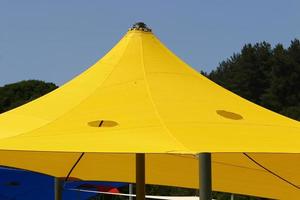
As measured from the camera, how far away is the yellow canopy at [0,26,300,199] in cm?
641

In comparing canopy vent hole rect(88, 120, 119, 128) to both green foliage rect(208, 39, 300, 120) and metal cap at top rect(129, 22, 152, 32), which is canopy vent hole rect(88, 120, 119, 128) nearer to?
metal cap at top rect(129, 22, 152, 32)

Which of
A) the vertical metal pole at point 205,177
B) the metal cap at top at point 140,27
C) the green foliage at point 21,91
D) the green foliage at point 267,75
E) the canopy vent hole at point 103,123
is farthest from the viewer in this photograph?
the green foliage at point 21,91

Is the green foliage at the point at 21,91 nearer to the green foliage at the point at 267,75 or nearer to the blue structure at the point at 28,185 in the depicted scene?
the green foliage at the point at 267,75

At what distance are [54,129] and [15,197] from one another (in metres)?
8.08

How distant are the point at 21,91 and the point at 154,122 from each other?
57.1m

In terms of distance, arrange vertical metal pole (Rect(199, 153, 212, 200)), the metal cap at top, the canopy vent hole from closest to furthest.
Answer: vertical metal pole (Rect(199, 153, 212, 200)) → the canopy vent hole → the metal cap at top

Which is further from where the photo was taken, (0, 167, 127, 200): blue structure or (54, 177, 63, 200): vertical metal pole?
(0, 167, 127, 200): blue structure

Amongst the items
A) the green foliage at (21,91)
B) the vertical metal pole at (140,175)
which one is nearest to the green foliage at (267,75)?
the green foliage at (21,91)

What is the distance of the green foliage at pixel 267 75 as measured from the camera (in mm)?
55375

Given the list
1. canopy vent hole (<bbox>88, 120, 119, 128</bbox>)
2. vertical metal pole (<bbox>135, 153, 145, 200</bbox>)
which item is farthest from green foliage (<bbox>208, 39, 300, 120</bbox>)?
canopy vent hole (<bbox>88, 120, 119, 128</bbox>)

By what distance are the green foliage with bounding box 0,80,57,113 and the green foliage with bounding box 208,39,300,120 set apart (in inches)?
580

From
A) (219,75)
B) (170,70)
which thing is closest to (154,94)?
(170,70)

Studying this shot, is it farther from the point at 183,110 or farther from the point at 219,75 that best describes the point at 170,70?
the point at 219,75

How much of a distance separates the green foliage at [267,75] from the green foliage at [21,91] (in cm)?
1473
